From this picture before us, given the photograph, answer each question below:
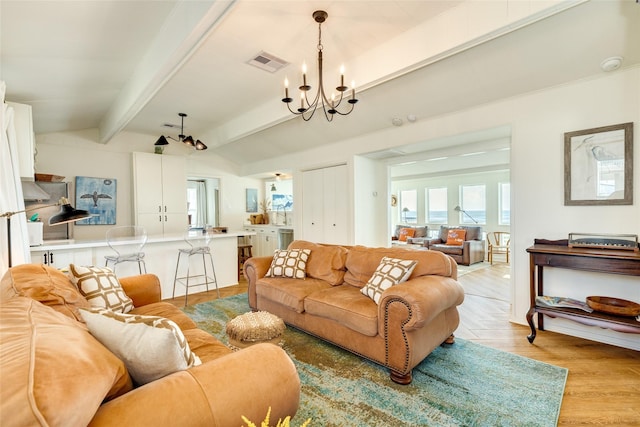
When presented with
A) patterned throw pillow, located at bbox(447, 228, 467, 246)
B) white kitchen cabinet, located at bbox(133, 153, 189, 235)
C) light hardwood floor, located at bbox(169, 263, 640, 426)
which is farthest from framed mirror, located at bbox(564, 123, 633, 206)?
white kitchen cabinet, located at bbox(133, 153, 189, 235)

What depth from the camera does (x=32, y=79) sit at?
274cm

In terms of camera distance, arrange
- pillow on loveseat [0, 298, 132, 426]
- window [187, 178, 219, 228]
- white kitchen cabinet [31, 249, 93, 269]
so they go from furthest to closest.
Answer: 1. window [187, 178, 219, 228]
2. white kitchen cabinet [31, 249, 93, 269]
3. pillow on loveseat [0, 298, 132, 426]

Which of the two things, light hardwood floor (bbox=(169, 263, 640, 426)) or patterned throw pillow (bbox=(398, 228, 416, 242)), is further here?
patterned throw pillow (bbox=(398, 228, 416, 242))

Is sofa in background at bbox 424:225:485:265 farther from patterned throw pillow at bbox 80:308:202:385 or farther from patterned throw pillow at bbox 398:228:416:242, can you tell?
patterned throw pillow at bbox 80:308:202:385

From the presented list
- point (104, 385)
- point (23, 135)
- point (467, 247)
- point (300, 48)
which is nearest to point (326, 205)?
point (300, 48)

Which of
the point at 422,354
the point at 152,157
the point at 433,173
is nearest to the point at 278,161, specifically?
the point at 152,157

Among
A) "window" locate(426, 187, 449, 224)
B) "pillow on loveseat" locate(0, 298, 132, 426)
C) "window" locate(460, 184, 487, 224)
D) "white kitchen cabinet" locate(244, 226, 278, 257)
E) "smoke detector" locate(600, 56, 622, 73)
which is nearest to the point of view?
"pillow on loveseat" locate(0, 298, 132, 426)

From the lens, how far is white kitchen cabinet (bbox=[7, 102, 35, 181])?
295 centimetres

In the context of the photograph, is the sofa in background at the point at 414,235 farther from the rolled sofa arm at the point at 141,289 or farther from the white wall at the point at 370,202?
the rolled sofa arm at the point at 141,289

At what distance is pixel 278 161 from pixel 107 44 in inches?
158

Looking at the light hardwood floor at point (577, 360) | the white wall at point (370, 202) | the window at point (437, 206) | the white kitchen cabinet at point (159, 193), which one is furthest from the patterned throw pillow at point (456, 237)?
the white kitchen cabinet at point (159, 193)

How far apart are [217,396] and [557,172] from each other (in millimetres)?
3389

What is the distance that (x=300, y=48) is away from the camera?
279 cm

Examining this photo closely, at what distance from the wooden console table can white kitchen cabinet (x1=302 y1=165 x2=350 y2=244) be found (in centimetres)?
274
